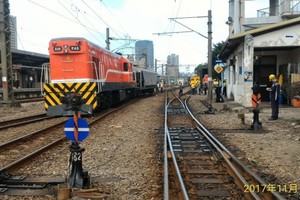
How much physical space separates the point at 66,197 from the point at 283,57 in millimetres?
20654

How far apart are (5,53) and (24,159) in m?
18.7

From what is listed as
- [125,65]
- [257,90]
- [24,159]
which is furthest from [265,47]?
[24,159]

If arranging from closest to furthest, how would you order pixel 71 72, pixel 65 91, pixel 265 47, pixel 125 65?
pixel 65 91
pixel 71 72
pixel 265 47
pixel 125 65

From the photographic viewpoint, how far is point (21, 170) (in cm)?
725

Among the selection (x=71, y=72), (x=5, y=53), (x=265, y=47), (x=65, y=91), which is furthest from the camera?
(x=5, y=53)

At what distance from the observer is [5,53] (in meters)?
24.6

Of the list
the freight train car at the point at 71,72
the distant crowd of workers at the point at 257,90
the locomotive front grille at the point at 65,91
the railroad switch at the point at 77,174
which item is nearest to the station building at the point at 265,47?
the distant crowd of workers at the point at 257,90

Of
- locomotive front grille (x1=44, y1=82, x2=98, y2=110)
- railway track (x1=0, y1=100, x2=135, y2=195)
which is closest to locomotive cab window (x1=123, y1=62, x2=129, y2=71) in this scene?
locomotive front grille (x1=44, y1=82, x2=98, y2=110)

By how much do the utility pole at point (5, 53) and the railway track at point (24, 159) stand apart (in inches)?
491

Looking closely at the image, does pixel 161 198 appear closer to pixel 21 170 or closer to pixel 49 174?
pixel 49 174

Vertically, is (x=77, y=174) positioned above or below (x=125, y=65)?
below

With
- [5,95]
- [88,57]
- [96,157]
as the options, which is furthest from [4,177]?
[5,95]

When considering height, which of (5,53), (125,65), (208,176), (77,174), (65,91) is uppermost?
(5,53)

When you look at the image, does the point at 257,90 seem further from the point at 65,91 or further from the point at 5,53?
the point at 5,53
